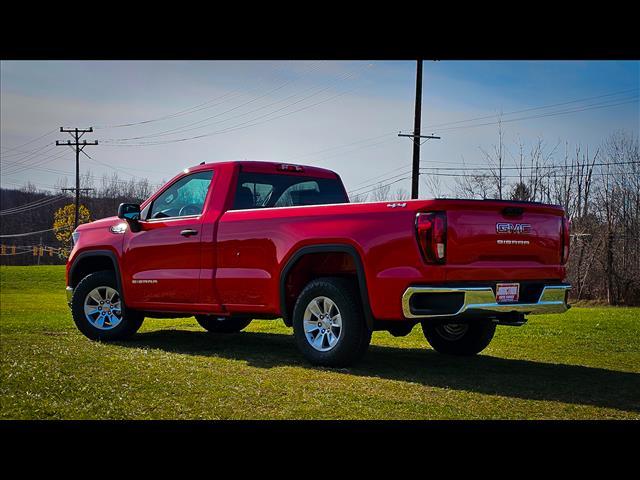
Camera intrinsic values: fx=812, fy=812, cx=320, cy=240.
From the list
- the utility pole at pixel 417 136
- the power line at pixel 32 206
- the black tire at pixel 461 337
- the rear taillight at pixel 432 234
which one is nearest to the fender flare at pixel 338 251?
the rear taillight at pixel 432 234

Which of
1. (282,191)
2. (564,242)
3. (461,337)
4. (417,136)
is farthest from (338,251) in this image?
(417,136)

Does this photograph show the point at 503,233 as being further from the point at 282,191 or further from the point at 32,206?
the point at 32,206

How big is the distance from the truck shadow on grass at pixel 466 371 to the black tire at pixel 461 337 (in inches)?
5.3

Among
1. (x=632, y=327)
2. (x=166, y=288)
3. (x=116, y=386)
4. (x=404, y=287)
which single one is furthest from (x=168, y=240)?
(x=632, y=327)

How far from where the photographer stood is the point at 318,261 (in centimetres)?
855

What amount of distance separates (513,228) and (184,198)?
4125 millimetres

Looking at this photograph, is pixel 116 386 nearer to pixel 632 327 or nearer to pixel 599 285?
pixel 632 327

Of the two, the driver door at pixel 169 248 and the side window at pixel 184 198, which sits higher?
the side window at pixel 184 198

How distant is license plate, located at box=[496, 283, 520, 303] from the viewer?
7.42 meters

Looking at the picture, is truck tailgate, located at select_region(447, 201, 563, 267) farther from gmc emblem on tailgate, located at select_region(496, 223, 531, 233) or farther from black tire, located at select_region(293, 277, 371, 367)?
black tire, located at select_region(293, 277, 371, 367)

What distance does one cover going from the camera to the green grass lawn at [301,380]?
6.13 meters

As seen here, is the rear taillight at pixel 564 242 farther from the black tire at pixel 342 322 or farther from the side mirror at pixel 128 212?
the side mirror at pixel 128 212
